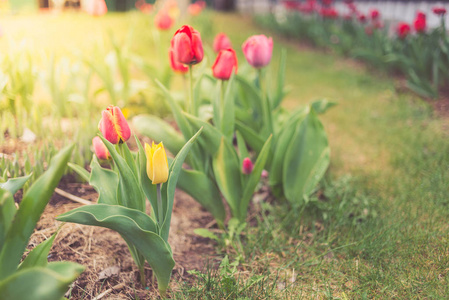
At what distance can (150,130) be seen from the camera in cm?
191

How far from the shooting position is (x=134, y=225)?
1.20m

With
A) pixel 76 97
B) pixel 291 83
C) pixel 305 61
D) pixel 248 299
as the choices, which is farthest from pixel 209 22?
pixel 248 299

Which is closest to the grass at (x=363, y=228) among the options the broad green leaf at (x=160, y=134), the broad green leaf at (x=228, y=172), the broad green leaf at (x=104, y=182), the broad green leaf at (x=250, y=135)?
the broad green leaf at (x=228, y=172)

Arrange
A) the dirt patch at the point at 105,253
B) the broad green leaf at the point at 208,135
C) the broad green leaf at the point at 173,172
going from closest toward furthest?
the broad green leaf at the point at 173,172
the dirt patch at the point at 105,253
the broad green leaf at the point at 208,135

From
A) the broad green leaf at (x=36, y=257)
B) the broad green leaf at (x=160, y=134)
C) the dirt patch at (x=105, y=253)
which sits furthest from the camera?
the broad green leaf at (x=160, y=134)

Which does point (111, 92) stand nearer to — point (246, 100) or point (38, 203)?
point (246, 100)

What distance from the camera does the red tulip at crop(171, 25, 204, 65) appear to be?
4.87ft

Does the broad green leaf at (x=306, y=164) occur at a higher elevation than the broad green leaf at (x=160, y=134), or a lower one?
lower

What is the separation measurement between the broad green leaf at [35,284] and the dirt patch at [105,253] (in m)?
0.46

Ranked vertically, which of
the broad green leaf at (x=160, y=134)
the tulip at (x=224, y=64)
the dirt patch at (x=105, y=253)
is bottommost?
the dirt patch at (x=105, y=253)

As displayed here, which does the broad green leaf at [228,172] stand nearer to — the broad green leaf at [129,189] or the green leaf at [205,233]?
the green leaf at [205,233]

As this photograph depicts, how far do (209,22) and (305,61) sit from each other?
201 centimetres

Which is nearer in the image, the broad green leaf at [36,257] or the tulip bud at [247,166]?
the broad green leaf at [36,257]

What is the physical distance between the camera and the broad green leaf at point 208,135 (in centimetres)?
164
